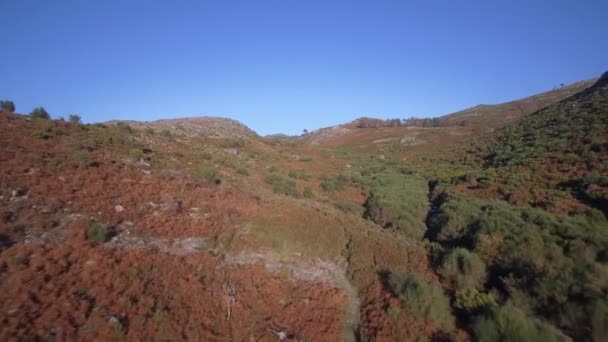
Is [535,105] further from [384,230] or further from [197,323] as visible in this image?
[197,323]

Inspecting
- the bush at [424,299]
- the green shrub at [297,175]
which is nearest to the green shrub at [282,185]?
the green shrub at [297,175]

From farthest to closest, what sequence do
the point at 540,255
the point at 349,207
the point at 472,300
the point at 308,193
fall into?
the point at 308,193 → the point at 349,207 → the point at 540,255 → the point at 472,300

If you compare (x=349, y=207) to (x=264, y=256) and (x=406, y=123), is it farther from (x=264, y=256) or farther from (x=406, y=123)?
(x=406, y=123)

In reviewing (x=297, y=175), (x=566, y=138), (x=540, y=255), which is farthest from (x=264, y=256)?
(x=566, y=138)

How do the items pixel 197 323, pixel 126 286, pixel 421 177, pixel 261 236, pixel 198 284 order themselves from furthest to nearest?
pixel 421 177, pixel 261 236, pixel 198 284, pixel 126 286, pixel 197 323

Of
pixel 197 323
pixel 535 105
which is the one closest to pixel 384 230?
pixel 197 323

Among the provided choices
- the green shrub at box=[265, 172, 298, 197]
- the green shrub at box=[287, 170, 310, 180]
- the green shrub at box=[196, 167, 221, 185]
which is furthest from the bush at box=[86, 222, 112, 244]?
the green shrub at box=[287, 170, 310, 180]
